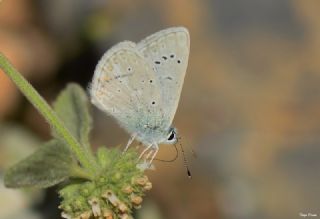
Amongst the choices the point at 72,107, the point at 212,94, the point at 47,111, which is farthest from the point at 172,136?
the point at 212,94

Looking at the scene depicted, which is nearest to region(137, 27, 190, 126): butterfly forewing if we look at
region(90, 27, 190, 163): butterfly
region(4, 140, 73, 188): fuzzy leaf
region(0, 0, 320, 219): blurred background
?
region(90, 27, 190, 163): butterfly

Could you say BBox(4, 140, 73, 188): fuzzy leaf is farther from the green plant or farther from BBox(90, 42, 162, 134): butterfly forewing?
BBox(90, 42, 162, 134): butterfly forewing

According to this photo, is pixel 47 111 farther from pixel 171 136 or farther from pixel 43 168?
pixel 171 136

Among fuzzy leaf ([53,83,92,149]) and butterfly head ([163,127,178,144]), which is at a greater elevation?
fuzzy leaf ([53,83,92,149])

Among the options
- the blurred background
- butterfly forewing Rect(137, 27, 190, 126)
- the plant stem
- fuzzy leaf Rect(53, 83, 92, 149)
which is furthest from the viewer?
the blurred background

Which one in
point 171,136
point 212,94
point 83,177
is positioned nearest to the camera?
point 83,177

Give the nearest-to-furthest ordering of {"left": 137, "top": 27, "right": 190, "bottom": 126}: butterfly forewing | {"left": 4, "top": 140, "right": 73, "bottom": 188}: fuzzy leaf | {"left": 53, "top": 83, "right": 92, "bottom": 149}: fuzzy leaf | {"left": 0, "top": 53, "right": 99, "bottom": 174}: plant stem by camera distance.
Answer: {"left": 0, "top": 53, "right": 99, "bottom": 174}: plant stem
{"left": 4, "top": 140, "right": 73, "bottom": 188}: fuzzy leaf
{"left": 137, "top": 27, "right": 190, "bottom": 126}: butterfly forewing
{"left": 53, "top": 83, "right": 92, "bottom": 149}: fuzzy leaf
